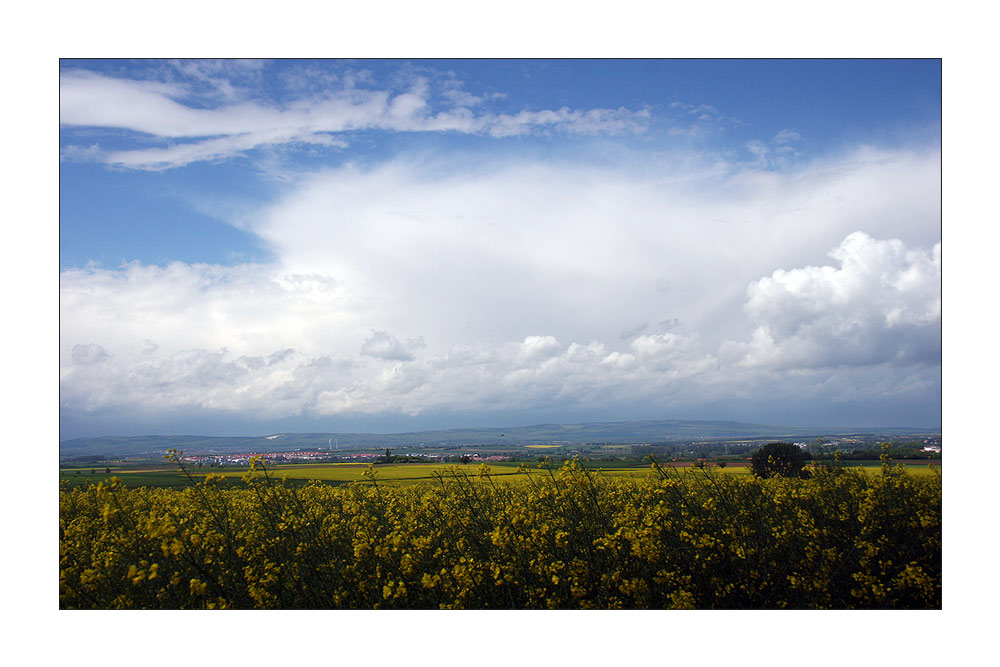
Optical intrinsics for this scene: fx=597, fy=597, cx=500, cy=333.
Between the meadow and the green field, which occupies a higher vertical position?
the green field

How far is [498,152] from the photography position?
23.1 ft

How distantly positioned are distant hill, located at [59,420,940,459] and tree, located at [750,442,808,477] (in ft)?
0.71

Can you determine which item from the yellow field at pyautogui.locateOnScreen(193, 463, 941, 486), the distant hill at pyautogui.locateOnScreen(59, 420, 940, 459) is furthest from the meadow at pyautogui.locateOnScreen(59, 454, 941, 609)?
the distant hill at pyautogui.locateOnScreen(59, 420, 940, 459)

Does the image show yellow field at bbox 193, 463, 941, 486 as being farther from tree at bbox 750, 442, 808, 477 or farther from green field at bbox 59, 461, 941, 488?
tree at bbox 750, 442, 808, 477

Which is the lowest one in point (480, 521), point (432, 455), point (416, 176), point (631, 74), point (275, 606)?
point (275, 606)

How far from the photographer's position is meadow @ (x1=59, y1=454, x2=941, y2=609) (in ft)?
17.3

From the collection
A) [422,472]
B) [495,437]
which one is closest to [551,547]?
[422,472]

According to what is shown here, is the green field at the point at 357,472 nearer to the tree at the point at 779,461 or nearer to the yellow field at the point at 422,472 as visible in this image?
the yellow field at the point at 422,472

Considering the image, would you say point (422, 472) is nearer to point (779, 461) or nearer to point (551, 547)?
point (551, 547)

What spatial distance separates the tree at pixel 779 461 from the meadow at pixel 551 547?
126 millimetres
